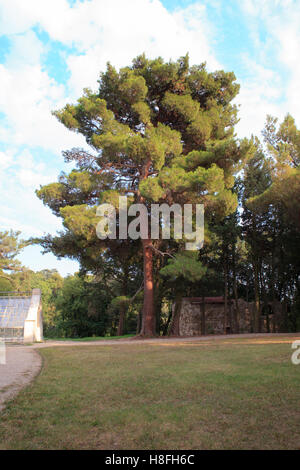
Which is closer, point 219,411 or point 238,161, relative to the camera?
point 219,411

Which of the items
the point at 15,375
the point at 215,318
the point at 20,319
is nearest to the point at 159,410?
the point at 15,375

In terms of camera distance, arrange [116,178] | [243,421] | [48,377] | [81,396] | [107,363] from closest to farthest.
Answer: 1. [243,421]
2. [81,396]
3. [48,377]
4. [107,363]
5. [116,178]

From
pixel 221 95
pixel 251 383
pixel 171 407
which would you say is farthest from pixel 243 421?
pixel 221 95

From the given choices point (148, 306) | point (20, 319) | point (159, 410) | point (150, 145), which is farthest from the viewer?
point (148, 306)

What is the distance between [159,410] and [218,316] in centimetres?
1836

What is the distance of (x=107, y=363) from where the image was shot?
7043mm

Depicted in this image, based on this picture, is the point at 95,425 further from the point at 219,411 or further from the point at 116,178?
the point at 116,178

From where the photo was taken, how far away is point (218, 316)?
831 inches

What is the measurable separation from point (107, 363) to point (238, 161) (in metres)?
11.9

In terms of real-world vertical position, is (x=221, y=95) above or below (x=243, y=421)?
above

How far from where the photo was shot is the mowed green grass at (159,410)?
8.81ft

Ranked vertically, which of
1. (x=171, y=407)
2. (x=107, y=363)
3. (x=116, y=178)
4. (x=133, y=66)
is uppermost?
(x=133, y=66)
